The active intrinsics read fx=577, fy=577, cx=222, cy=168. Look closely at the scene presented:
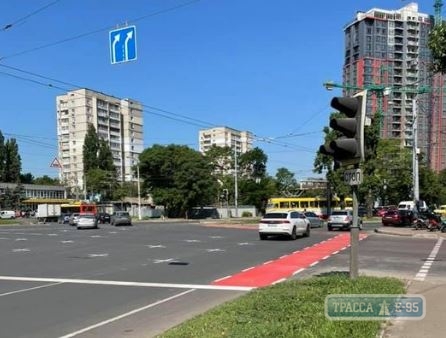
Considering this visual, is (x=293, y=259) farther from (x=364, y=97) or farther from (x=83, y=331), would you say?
(x=83, y=331)

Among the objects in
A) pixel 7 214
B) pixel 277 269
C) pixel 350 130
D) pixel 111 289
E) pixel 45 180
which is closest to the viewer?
pixel 350 130

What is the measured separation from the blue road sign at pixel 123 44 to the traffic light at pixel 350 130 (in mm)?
8079

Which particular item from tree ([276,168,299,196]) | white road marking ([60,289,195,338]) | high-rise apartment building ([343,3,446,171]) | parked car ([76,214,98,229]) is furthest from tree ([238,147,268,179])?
white road marking ([60,289,195,338])

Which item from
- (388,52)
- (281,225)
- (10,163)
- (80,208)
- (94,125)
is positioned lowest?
(80,208)

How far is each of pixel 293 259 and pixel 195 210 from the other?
7605 cm

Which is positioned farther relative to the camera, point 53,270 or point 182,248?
point 182,248

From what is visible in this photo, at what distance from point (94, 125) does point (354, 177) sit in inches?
4078

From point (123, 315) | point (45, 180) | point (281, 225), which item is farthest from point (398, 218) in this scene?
point (45, 180)

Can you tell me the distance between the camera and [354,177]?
417 inches

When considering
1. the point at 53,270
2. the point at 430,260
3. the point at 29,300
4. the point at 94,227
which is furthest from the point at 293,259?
the point at 94,227

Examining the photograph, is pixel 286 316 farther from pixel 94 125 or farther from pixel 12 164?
pixel 12 164

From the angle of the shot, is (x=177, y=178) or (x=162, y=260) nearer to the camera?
(x=162, y=260)

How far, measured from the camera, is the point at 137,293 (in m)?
12.4

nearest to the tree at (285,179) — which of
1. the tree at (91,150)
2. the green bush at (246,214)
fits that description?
the green bush at (246,214)
